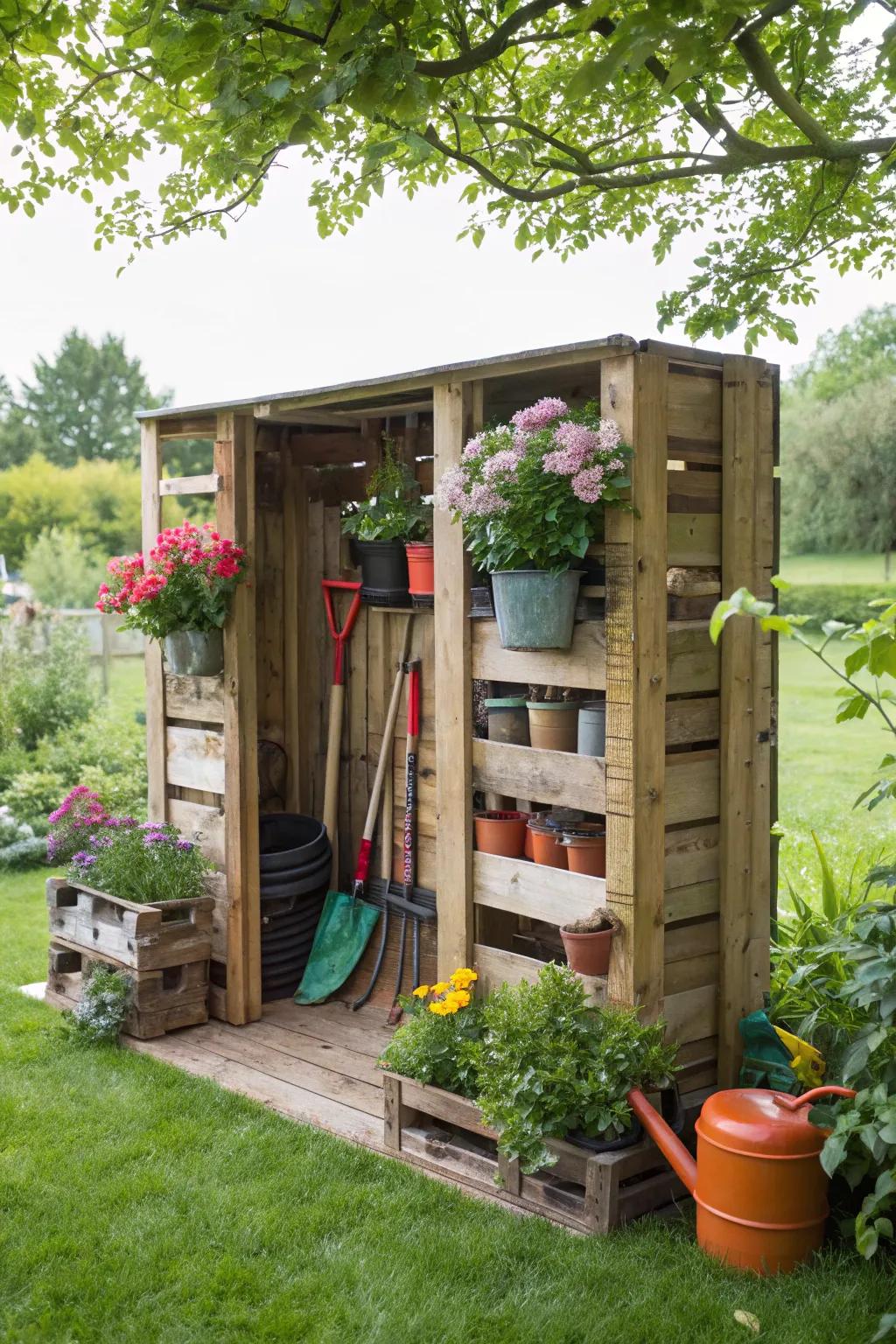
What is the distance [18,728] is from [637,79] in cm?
624

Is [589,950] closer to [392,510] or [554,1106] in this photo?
[554,1106]

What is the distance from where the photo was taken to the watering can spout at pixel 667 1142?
9.46 ft

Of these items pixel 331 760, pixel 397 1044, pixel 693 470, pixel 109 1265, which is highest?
pixel 693 470

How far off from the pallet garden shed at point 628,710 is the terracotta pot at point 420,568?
402 mm

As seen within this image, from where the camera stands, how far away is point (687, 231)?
509 centimetres

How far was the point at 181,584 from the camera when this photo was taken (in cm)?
443

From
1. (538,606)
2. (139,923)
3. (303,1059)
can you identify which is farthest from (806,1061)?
(139,923)

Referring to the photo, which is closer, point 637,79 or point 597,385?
point 597,385

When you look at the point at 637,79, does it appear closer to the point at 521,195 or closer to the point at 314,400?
the point at 521,195

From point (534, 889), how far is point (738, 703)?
2.57ft

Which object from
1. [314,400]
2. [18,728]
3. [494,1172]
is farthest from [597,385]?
[18,728]

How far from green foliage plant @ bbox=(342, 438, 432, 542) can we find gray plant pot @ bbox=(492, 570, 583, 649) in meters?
1.01

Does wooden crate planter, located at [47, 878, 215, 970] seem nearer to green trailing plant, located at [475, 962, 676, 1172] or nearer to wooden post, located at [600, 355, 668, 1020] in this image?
green trailing plant, located at [475, 962, 676, 1172]

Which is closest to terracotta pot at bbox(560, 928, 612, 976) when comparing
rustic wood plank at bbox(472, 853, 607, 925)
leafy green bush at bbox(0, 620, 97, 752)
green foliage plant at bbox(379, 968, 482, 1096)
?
rustic wood plank at bbox(472, 853, 607, 925)
